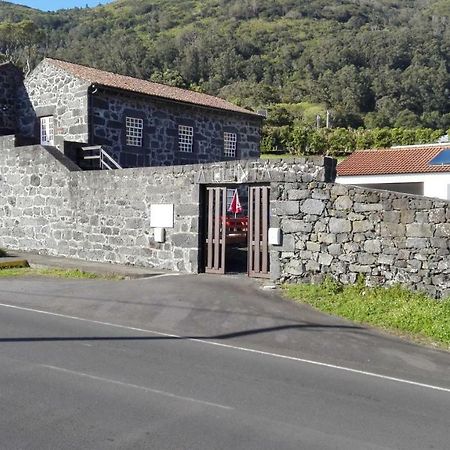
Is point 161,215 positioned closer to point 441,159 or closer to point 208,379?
point 208,379

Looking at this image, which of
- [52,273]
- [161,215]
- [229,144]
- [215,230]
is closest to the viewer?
[215,230]

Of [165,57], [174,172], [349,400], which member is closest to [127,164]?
[174,172]

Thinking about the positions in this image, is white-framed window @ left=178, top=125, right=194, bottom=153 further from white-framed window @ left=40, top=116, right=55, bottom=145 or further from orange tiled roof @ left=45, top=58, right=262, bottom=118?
white-framed window @ left=40, top=116, right=55, bottom=145

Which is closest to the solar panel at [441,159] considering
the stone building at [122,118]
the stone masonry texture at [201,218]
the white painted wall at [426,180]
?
the white painted wall at [426,180]

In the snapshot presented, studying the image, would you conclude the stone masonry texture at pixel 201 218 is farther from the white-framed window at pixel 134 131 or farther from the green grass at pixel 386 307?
the white-framed window at pixel 134 131

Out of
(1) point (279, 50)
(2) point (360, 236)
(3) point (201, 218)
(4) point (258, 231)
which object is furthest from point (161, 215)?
(1) point (279, 50)

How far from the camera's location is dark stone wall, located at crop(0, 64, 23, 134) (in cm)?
2520

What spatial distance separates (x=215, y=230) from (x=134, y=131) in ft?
33.2

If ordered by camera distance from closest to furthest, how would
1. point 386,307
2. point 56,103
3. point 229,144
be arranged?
1. point 386,307
2. point 56,103
3. point 229,144

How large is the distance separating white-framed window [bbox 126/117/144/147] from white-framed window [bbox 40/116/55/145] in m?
3.10

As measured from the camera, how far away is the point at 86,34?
121938mm

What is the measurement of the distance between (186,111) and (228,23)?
109 metres

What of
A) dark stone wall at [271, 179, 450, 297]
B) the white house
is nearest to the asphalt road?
dark stone wall at [271, 179, 450, 297]

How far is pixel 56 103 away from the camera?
76.1 feet
